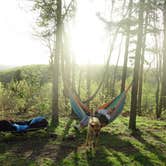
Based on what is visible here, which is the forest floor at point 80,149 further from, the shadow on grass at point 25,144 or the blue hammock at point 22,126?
the blue hammock at point 22,126

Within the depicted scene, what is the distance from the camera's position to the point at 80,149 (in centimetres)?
638

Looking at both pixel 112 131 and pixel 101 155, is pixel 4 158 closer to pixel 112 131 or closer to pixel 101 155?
pixel 101 155

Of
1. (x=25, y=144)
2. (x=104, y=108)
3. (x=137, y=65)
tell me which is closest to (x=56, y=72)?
(x=104, y=108)

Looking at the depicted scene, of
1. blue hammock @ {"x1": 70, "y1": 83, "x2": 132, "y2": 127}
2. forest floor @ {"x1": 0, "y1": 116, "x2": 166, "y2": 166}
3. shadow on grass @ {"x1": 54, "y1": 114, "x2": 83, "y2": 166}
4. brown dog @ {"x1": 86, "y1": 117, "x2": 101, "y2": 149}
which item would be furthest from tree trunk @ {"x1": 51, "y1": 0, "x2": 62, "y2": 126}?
brown dog @ {"x1": 86, "y1": 117, "x2": 101, "y2": 149}

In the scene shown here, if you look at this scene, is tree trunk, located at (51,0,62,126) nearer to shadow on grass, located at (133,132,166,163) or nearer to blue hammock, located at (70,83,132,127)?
blue hammock, located at (70,83,132,127)

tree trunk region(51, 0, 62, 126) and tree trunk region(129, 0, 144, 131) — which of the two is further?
tree trunk region(51, 0, 62, 126)

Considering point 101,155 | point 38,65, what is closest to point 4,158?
point 101,155

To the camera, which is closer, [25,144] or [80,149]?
[80,149]

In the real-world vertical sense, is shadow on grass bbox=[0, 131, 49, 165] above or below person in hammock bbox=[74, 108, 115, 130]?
below

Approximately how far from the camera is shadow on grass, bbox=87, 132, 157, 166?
5.60 m

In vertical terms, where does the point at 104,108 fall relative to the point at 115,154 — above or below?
above

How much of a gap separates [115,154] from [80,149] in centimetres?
86

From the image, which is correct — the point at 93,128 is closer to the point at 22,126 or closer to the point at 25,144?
the point at 25,144

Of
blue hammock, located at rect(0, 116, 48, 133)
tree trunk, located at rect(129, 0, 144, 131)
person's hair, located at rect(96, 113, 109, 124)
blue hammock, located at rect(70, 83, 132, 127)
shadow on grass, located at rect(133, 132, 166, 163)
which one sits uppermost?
tree trunk, located at rect(129, 0, 144, 131)
